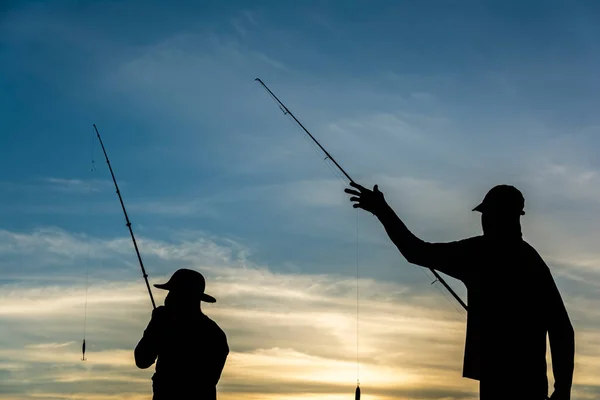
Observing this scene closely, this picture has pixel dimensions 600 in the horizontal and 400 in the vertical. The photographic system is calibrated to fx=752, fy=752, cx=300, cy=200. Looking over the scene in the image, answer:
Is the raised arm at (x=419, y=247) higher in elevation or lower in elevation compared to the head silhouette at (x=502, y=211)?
lower

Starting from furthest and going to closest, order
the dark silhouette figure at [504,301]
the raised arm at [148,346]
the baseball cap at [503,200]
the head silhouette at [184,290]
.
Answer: the head silhouette at [184,290] < the raised arm at [148,346] < the baseball cap at [503,200] < the dark silhouette figure at [504,301]

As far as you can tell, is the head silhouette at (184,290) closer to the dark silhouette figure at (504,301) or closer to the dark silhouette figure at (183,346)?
the dark silhouette figure at (183,346)

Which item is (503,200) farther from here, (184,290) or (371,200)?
(184,290)

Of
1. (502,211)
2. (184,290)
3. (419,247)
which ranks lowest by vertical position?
(419,247)

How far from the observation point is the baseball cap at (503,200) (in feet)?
15.3

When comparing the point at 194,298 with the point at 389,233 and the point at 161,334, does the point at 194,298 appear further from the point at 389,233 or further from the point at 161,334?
the point at 389,233

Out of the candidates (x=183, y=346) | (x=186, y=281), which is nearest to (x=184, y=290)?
(x=186, y=281)

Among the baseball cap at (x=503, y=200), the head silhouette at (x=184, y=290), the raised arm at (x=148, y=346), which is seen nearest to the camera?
the baseball cap at (x=503, y=200)

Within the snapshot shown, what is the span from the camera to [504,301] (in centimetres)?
457

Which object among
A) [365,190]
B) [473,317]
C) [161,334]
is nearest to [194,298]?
[161,334]

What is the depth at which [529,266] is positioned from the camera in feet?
15.1

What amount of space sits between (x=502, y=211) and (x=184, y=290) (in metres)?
3.22

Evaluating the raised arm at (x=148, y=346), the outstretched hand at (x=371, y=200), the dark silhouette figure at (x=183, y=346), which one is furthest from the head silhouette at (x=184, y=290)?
the outstretched hand at (x=371, y=200)

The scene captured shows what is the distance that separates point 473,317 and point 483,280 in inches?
9.3
